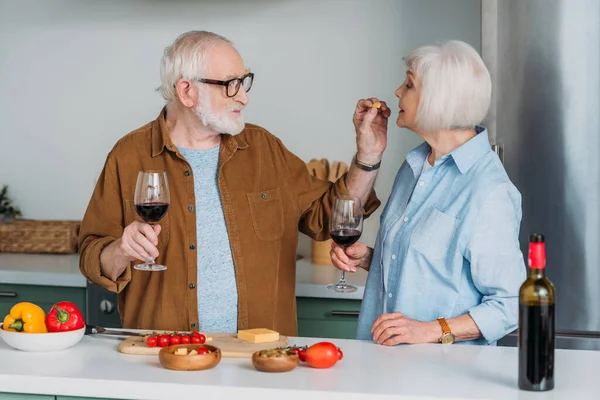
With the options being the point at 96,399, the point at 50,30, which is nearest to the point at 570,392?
the point at 96,399

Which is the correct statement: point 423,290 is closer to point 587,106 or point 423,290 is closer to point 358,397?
point 358,397

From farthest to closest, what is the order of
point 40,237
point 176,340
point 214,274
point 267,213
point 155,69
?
point 155,69
point 40,237
point 267,213
point 214,274
point 176,340

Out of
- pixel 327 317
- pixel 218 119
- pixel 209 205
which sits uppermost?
pixel 218 119

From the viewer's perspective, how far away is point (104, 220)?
103 inches

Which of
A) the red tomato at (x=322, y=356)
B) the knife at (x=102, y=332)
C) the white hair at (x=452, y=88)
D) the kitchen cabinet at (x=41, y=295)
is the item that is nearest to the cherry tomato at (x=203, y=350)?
the red tomato at (x=322, y=356)

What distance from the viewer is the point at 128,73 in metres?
4.20

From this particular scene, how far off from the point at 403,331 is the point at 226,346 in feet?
1.44

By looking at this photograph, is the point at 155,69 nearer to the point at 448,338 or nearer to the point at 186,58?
the point at 186,58

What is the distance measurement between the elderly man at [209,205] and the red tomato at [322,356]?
658 mm

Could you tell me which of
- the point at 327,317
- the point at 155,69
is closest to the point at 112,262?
the point at 327,317

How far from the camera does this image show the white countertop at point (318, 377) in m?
1.80

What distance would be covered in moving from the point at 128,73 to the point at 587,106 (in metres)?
2.18

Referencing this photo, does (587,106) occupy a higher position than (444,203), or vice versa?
(587,106)

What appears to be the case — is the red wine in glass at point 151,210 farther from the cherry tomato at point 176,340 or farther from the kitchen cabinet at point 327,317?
the kitchen cabinet at point 327,317
